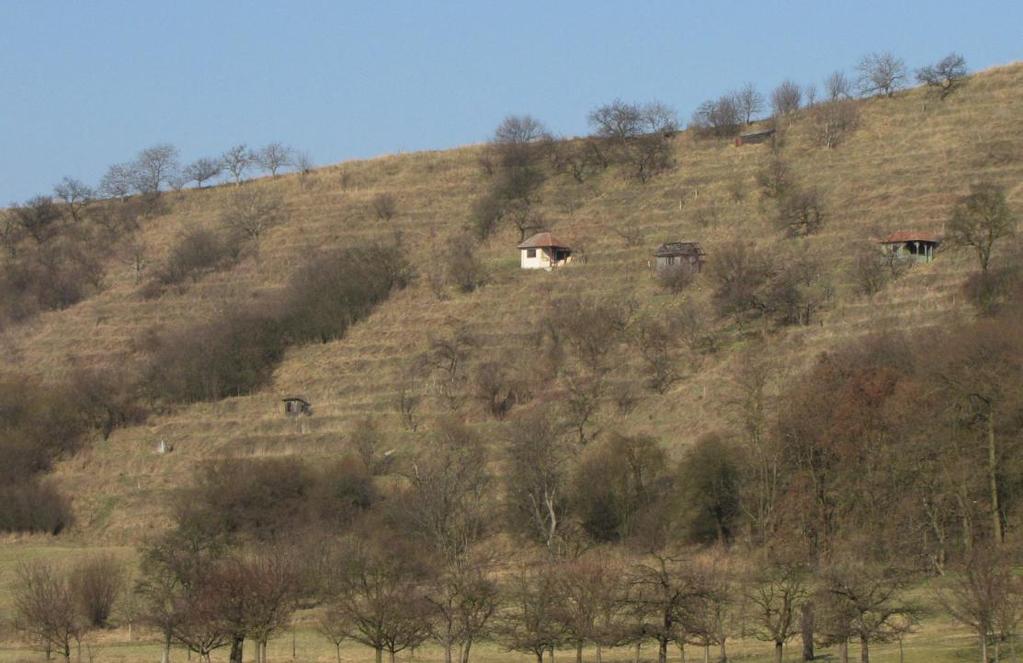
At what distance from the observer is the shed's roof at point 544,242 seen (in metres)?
109

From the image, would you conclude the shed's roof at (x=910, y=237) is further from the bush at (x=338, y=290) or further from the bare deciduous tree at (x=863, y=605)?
the bare deciduous tree at (x=863, y=605)

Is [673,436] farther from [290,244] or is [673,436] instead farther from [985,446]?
[290,244]

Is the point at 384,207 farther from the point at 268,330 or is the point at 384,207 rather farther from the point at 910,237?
the point at 910,237

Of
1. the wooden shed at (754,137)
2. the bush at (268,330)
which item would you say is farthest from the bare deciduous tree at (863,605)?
the wooden shed at (754,137)

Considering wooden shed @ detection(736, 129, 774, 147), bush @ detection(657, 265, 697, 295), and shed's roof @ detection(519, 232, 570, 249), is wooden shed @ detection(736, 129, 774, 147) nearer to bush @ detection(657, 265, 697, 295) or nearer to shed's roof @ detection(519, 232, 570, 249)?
shed's roof @ detection(519, 232, 570, 249)

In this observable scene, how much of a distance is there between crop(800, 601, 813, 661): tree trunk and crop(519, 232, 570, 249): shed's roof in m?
62.9

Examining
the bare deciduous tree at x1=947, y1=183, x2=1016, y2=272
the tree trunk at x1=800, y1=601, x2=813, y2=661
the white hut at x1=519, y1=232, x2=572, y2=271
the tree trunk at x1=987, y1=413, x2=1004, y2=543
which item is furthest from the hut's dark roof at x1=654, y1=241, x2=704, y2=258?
the tree trunk at x1=800, y1=601, x2=813, y2=661

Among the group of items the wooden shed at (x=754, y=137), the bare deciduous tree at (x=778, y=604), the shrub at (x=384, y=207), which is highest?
the wooden shed at (x=754, y=137)

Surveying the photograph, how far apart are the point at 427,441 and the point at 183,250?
46.6m

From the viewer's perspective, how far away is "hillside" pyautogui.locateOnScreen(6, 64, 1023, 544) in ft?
287

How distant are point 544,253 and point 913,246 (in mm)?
Result: 27124

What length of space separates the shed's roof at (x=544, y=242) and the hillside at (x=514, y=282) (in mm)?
1846

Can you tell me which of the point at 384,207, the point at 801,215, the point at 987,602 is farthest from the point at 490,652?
the point at 384,207

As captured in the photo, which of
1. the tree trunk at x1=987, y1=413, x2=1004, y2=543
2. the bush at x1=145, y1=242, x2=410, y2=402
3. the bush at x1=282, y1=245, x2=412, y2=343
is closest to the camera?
the tree trunk at x1=987, y1=413, x2=1004, y2=543
